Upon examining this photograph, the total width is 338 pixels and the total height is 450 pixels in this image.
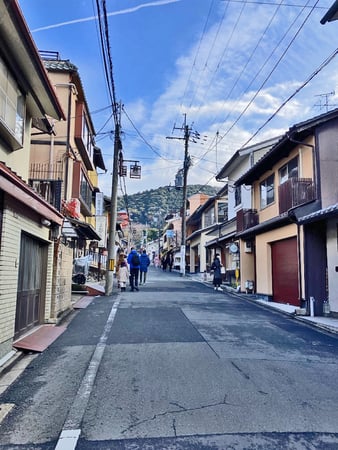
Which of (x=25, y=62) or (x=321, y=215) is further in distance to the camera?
(x=321, y=215)

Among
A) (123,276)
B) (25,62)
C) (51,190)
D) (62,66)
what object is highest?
(62,66)

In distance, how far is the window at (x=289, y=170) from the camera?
1408cm

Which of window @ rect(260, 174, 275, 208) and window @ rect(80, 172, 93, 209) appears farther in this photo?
window @ rect(80, 172, 93, 209)

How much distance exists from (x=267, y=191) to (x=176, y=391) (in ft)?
44.7

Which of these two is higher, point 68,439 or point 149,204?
point 149,204

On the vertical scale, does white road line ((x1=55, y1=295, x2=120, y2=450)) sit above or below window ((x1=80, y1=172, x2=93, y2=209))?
below

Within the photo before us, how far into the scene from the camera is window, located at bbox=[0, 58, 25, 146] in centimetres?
761

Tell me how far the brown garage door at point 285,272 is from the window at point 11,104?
10.0 metres

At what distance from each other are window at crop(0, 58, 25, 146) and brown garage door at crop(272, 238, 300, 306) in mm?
10027

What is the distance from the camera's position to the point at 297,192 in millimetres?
12867

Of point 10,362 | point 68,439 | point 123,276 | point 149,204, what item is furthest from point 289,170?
point 149,204

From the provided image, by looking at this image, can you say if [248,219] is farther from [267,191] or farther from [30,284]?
[30,284]

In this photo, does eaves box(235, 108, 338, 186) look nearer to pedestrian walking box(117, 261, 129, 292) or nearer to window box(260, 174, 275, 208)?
window box(260, 174, 275, 208)

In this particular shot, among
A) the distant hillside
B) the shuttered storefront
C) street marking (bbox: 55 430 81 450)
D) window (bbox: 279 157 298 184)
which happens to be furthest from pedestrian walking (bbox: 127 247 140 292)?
the distant hillside
